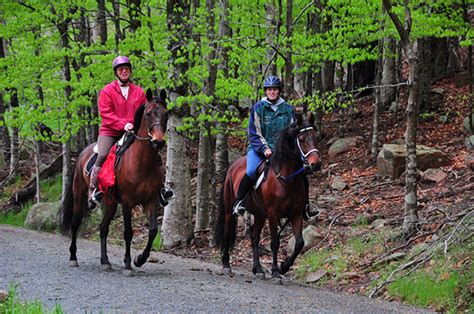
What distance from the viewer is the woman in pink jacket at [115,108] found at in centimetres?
1109

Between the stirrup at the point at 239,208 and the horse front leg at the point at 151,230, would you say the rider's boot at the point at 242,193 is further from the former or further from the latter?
the horse front leg at the point at 151,230

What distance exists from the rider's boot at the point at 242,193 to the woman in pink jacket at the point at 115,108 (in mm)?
2006

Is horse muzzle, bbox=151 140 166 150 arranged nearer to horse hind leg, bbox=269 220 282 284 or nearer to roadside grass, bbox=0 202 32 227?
horse hind leg, bbox=269 220 282 284

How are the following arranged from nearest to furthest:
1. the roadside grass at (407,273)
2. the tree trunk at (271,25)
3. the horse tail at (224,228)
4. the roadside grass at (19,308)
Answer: the roadside grass at (19,308) → the roadside grass at (407,273) → the horse tail at (224,228) → the tree trunk at (271,25)

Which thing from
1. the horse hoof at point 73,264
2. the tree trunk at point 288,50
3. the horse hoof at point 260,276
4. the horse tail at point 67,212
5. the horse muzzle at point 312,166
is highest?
the tree trunk at point 288,50

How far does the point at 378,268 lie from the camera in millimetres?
11594

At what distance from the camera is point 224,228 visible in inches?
485

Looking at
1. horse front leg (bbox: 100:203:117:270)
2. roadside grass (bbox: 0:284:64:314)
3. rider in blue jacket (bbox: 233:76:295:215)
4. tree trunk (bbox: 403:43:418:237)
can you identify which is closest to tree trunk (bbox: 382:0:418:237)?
tree trunk (bbox: 403:43:418:237)

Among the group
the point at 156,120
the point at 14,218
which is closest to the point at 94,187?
the point at 156,120

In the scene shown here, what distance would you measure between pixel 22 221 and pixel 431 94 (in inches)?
540

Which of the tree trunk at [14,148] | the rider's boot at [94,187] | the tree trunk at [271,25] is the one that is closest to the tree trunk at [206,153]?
the tree trunk at [271,25]

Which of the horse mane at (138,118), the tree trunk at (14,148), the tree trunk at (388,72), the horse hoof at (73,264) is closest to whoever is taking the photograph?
the horse mane at (138,118)

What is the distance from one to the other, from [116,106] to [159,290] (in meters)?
3.55

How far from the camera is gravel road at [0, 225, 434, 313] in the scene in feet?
26.0
